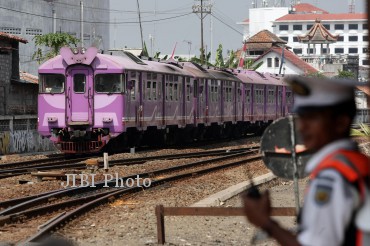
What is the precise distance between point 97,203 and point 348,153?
1188 cm

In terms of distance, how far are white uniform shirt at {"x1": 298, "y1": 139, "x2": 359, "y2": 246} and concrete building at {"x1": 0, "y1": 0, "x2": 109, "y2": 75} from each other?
68328 mm

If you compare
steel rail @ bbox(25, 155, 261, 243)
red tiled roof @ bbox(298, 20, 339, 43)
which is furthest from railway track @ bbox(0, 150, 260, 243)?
red tiled roof @ bbox(298, 20, 339, 43)

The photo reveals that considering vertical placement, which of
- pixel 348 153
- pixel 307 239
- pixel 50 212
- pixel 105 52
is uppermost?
pixel 105 52

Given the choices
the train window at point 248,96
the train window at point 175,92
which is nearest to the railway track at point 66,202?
the train window at point 175,92

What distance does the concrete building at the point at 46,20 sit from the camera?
73.2 metres

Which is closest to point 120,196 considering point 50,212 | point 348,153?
point 50,212

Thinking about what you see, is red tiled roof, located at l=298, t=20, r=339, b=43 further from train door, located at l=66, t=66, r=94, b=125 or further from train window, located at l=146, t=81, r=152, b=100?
train door, located at l=66, t=66, r=94, b=125

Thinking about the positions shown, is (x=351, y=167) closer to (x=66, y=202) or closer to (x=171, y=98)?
(x=66, y=202)

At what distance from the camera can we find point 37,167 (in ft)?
72.7

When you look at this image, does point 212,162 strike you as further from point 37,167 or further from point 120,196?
point 120,196

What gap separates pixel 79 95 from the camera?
1073 inches

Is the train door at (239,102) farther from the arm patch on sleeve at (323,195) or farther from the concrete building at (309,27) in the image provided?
the concrete building at (309,27)

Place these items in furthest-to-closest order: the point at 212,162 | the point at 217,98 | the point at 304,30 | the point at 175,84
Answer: the point at 304,30 → the point at 217,98 → the point at 175,84 → the point at 212,162

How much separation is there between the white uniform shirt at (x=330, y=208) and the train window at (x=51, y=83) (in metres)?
24.7
